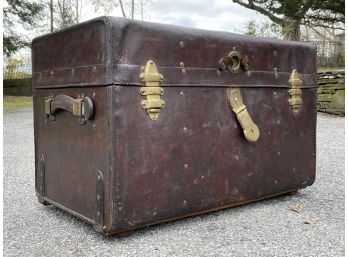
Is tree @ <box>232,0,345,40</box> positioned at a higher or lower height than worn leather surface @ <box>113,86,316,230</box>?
higher

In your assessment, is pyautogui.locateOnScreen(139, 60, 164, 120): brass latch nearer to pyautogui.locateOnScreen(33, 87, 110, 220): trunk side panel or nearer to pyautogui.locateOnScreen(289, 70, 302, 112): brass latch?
pyautogui.locateOnScreen(33, 87, 110, 220): trunk side panel

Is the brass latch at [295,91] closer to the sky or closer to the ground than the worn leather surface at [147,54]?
closer to the ground

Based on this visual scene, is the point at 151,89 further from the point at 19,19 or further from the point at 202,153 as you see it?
the point at 19,19

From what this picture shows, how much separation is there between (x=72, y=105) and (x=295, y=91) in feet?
3.64

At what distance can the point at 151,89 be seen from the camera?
1674 mm

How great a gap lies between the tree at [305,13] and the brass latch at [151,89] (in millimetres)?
10689

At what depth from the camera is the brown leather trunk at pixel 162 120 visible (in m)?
1.62

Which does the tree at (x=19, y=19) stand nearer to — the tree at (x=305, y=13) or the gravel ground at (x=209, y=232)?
the tree at (x=305, y=13)

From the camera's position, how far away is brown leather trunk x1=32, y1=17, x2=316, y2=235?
162 centimetres

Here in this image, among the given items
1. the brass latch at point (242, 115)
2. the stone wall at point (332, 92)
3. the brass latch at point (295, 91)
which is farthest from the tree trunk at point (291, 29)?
the brass latch at point (242, 115)

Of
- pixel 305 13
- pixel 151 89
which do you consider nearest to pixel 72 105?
pixel 151 89

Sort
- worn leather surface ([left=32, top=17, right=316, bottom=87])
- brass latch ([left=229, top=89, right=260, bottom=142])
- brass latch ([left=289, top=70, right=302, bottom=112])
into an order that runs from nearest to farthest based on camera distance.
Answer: worn leather surface ([left=32, top=17, right=316, bottom=87]) < brass latch ([left=229, top=89, right=260, bottom=142]) < brass latch ([left=289, top=70, right=302, bottom=112])

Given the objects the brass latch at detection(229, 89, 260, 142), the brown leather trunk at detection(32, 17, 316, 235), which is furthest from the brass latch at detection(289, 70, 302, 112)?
the brass latch at detection(229, 89, 260, 142)

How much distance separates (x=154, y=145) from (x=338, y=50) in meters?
13.0
